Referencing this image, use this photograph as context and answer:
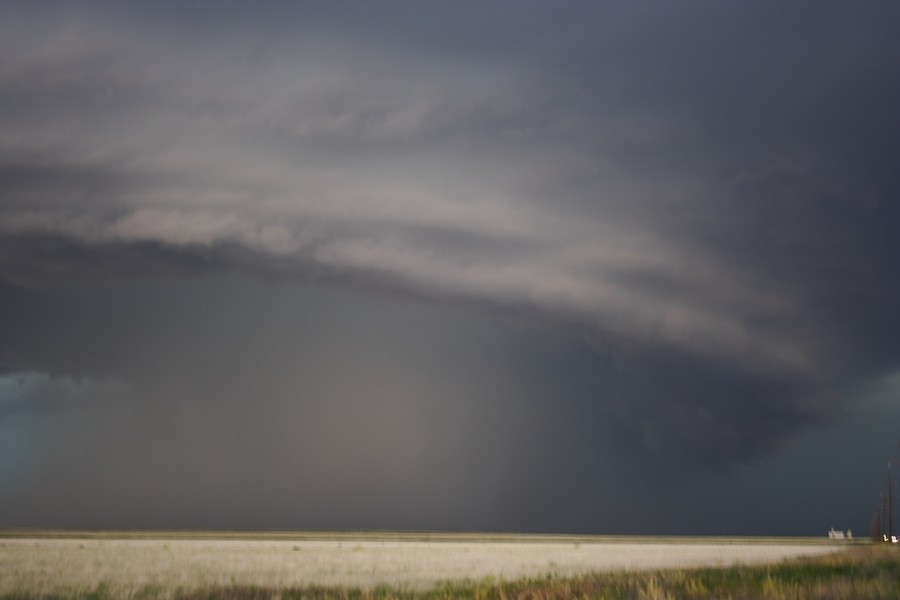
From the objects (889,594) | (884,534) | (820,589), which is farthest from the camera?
(884,534)

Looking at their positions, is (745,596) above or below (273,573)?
above

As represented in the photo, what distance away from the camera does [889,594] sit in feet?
56.7

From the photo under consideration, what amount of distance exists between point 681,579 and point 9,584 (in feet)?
73.9

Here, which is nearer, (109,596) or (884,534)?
(109,596)

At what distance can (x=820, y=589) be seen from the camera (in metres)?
18.4

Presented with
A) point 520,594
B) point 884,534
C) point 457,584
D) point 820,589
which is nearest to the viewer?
point 820,589

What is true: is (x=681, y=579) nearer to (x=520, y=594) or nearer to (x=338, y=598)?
(x=520, y=594)

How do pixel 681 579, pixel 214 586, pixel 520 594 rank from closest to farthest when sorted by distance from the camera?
pixel 520 594 → pixel 681 579 → pixel 214 586

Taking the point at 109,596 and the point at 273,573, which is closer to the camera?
the point at 109,596

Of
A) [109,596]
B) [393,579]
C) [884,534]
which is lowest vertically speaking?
[884,534]

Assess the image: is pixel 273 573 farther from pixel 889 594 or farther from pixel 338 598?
pixel 889 594

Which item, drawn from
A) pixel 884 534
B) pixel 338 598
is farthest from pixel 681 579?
pixel 884 534

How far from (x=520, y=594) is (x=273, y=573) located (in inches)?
615

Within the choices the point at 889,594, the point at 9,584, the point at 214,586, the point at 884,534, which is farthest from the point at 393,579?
the point at 884,534
